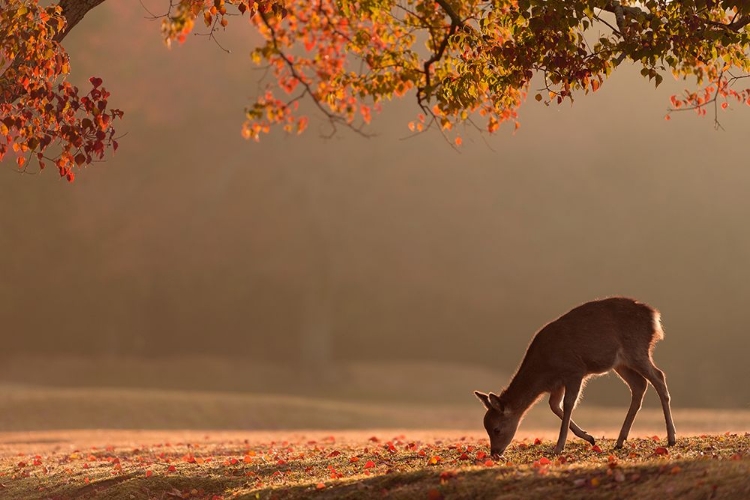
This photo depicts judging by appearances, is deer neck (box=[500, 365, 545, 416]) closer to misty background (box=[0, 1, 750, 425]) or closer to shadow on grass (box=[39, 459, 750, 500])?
shadow on grass (box=[39, 459, 750, 500])

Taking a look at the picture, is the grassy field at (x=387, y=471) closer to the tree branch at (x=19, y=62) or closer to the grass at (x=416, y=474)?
the grass at (x=416, y=474)

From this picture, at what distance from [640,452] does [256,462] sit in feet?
18.0

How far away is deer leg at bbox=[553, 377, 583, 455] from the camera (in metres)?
12.2

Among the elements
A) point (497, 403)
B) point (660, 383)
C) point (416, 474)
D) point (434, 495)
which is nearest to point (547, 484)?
point (434, 495)

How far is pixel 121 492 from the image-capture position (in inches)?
492

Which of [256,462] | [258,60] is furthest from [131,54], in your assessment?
[256,462]

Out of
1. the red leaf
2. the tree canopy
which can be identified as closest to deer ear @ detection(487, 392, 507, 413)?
the red leaf

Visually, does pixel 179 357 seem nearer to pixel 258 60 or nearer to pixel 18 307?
pixel 18 307

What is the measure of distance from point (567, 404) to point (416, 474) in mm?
2844

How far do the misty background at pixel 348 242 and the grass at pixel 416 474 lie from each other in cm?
3191

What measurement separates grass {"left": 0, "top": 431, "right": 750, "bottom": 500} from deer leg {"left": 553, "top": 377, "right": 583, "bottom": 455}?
0.16 meters

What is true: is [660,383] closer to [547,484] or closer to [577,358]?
[577,358]

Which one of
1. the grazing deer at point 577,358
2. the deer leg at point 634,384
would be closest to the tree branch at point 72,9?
the grazing deer at point 577,358

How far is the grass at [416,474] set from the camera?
30.0ft
